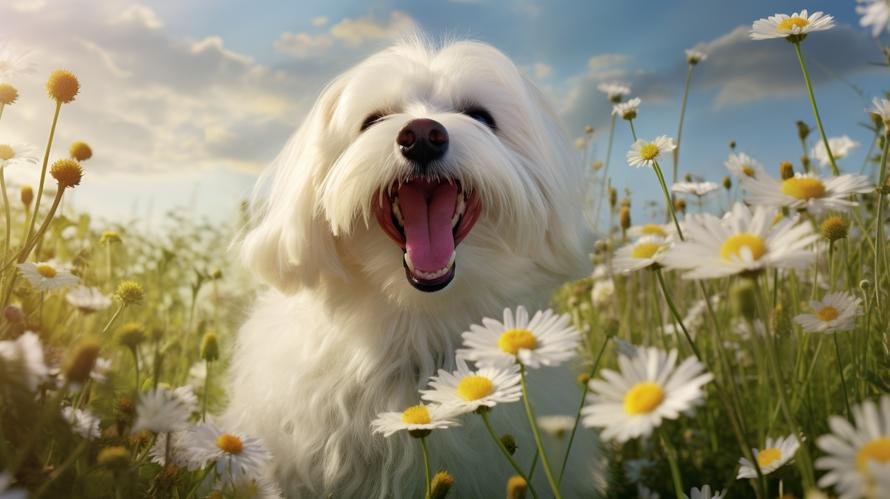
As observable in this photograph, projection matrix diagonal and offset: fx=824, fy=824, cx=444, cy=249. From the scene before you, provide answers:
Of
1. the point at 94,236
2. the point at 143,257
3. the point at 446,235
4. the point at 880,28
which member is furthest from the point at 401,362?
the point at 143,257

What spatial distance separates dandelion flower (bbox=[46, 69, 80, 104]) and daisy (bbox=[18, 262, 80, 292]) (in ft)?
1.25

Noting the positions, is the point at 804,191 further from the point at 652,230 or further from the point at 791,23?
the point at 791,23

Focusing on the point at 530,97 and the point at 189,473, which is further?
the point at 530,97

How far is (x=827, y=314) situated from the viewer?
1.78m

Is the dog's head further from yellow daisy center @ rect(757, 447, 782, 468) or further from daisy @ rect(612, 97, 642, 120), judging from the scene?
yellow daisy center @ rect(757, 447, 782, 468)

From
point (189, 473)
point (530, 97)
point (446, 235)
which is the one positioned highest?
point (530, 97)

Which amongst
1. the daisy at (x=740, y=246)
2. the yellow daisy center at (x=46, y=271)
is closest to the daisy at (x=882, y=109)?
the daisy at (x=740, y=246)

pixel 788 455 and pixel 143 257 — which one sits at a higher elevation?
pixel 143 257

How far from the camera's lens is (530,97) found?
2.90 meters

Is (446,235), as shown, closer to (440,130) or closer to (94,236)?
(440,130)

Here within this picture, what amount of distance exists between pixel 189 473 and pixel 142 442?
0.13 metres

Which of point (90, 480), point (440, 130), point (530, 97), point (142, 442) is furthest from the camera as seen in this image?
point (530, 97)

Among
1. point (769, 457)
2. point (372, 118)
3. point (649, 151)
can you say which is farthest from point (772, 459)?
point (372, 118)

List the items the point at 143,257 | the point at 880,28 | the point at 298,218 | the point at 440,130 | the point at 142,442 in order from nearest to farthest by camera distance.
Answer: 1. the point at 880,28
2. the point at 142,442
3. the point at 440,130
4. the point at 298,218
5. the point at 143,257
